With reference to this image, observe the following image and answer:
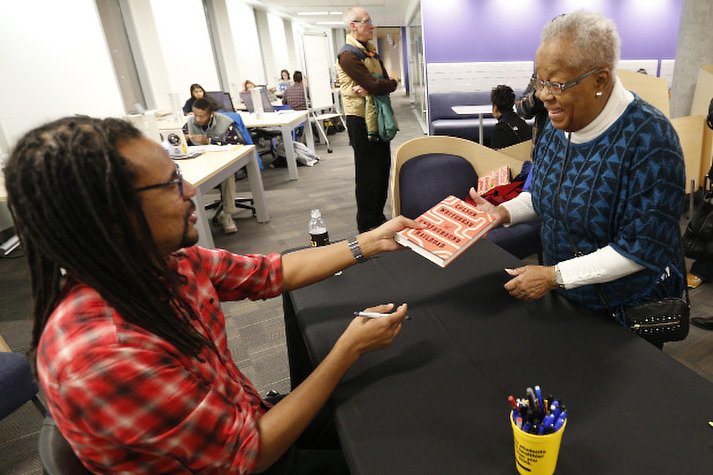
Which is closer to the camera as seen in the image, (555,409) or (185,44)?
(555,409)

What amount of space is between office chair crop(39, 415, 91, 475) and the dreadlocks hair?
0.13 m

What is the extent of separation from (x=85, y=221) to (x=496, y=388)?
810mm

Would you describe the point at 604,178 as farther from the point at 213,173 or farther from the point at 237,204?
the point at 237,204

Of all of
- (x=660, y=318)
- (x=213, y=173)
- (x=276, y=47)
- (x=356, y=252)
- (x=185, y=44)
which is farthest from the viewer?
(x=276, y=47)

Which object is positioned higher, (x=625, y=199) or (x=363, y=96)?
(x=363, y=96)

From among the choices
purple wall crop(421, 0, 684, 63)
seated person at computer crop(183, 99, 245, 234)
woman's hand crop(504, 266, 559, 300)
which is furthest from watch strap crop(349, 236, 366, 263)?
purple wall crop(421, 0, 684, 63)

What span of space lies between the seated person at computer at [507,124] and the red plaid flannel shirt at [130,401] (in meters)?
3.91

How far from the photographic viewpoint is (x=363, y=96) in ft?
10.3

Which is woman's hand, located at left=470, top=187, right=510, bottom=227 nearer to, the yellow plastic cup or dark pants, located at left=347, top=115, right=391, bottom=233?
the yellow plastic cup

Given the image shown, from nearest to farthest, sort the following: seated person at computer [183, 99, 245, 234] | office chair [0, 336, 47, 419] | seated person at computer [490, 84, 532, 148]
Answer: office chair [0, 336, 47, 419], seated person at computer [490, 84, 532, 148], seated person at computer [183, 99, 245, 234]

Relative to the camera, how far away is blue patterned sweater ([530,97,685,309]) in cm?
103

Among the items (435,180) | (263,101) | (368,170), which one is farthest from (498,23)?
(435,180)

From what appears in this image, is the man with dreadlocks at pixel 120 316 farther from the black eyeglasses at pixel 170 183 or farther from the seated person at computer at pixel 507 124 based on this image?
the seated person at computer at pixel 507 124

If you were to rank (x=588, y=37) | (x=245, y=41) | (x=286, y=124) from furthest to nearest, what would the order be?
(x=245, y=41) → (x=286, y=124) → (x=588, y=37)
